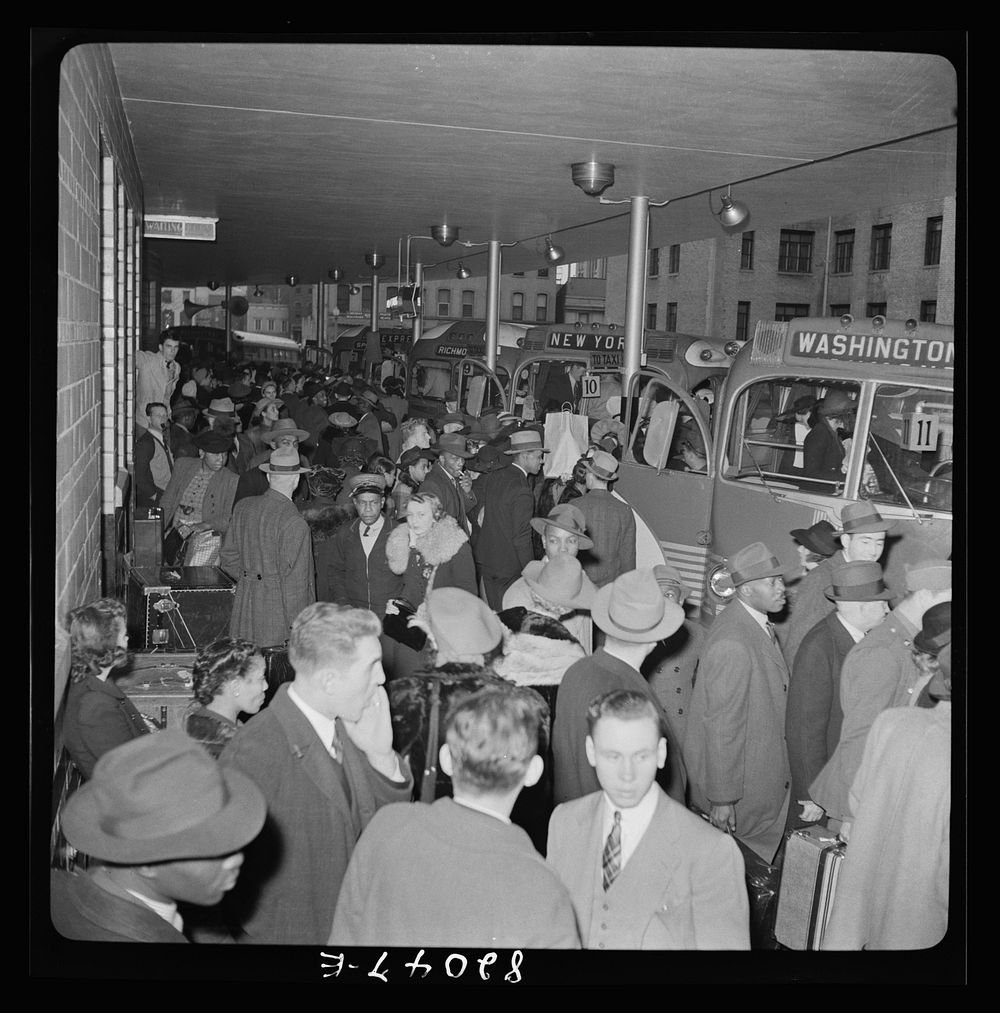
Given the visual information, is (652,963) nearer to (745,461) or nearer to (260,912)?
(260,912)

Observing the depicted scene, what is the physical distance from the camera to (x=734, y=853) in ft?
11.2

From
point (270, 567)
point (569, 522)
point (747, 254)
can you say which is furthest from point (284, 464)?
point (747, 254)

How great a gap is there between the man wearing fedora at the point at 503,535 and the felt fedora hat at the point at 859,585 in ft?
9.22

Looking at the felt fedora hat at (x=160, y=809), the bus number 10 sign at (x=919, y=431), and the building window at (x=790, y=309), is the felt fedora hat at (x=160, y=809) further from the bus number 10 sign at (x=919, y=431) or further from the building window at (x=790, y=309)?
the building window at (x=790, y=309)

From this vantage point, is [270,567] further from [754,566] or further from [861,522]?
[861,522]

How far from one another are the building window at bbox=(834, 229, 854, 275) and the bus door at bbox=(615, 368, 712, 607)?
2818 centimetres

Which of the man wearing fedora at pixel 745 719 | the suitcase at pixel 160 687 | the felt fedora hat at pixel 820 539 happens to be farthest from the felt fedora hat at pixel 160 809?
the felt fedora hat at pixel 820 539

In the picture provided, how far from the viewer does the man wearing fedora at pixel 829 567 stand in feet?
18.9

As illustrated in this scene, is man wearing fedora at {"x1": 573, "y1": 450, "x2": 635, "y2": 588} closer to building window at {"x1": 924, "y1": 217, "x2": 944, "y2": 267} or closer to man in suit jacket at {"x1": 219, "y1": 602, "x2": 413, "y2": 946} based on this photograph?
man in suit jacket at {"x1": 219, "y1": 602, "x2": 413, "y2": 946}

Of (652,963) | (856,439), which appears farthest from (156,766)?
(856,439)

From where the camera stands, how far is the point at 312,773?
3.53m

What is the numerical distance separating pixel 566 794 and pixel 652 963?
2.59ft

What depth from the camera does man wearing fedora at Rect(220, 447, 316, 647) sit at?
6.23 metres

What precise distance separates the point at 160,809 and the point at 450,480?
517 cm
